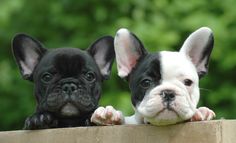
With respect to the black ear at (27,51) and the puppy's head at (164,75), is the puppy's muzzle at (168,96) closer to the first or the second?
the puppy's head at (164,75)

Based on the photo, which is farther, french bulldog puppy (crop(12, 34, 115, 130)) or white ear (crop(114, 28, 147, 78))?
french bulldog puppy (crop(12, 34, 115, 130))

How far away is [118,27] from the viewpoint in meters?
8.78

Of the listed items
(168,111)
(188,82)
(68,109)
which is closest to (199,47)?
(188,82)

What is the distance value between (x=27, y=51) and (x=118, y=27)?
3308mm

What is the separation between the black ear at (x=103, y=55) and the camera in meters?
5.52

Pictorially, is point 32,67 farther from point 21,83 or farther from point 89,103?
point 21,83

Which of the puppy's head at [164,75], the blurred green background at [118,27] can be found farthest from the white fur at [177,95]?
the blurred green background at [118,27]

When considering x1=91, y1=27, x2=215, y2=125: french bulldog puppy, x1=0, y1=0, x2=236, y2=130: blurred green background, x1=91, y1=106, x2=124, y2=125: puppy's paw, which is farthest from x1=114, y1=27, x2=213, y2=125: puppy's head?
x1=0, y1=0, x2=236, y2=130: blurred green background

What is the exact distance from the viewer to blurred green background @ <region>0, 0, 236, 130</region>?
877 centimetres

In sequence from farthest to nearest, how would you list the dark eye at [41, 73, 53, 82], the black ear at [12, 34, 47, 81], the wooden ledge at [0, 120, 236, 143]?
the black ear at [12, 34, 47, 81]
the dark eye at [41, 73, 53, 82]
the wooden ledge at [0, 120, 236, 143]

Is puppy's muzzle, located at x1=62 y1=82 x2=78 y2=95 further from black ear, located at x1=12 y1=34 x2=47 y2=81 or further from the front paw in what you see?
black ear, located at x1=12 y1=34 x2=47 y2=81

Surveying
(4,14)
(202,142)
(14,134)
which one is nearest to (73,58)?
(14,134)

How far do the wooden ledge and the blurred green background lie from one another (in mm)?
3069

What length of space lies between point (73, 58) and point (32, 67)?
0.37 meters
